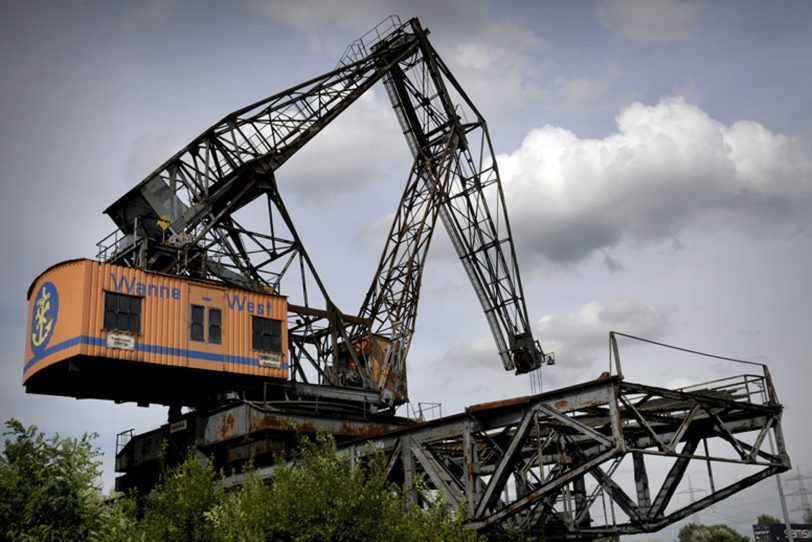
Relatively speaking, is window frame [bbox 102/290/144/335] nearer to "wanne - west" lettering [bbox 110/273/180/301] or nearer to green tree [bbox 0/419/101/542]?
"wanne - west" lettering [bbox 110/273/180/301]

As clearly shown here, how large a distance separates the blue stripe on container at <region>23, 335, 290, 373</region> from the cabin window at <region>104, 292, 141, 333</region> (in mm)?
729

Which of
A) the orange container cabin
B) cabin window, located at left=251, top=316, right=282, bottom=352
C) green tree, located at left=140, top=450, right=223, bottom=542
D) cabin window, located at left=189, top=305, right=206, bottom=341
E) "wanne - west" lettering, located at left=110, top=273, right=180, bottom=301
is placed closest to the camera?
green tree, located at left=140, top=450, right=223, bottom=542

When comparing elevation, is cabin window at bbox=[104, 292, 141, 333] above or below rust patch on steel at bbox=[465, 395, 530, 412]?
above

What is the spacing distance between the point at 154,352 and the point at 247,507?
15033 mm

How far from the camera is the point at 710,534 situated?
10456cm

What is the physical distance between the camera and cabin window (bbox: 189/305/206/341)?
32.8 m

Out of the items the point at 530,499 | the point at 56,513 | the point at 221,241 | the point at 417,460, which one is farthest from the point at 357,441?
the point at 221,241

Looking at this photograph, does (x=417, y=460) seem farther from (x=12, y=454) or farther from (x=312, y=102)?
(x=312, y=102)

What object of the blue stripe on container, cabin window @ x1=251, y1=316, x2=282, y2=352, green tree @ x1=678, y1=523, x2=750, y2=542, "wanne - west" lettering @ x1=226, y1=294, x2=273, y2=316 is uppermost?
"wanne - west" lettering @ x1=226, y1=294, x2=273, y2=316

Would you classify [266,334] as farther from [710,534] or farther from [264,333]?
[710,534]

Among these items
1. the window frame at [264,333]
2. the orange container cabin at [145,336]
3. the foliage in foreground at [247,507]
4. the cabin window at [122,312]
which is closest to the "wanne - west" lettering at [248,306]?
the orange container cabin at [145,336]

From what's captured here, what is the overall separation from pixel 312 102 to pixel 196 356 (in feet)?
48.8

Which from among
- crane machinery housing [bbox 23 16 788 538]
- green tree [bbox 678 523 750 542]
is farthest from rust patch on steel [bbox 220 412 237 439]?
green tree [bbox 678 523 750 542]

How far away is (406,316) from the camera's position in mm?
42531
